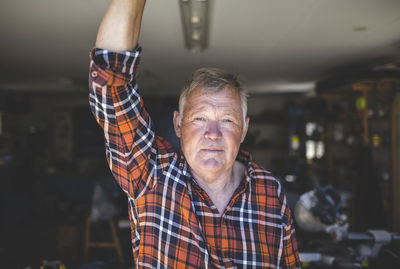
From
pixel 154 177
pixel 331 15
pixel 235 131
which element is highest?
pixel 331 15

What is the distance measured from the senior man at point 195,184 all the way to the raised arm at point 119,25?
0.01 m

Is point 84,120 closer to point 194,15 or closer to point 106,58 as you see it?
point 194,15

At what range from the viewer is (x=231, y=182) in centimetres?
134

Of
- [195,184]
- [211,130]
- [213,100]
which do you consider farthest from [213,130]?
[195,184]

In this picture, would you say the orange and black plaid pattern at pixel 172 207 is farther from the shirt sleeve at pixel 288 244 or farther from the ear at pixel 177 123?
the ear at pixel 177 123

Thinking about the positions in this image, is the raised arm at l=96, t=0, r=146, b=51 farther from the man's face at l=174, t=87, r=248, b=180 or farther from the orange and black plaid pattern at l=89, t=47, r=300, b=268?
the man's face at l=174, t=87, r=248, b=180

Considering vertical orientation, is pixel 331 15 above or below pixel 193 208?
above

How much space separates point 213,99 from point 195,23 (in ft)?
6.01

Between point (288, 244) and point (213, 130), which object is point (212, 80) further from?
point (288, 244)

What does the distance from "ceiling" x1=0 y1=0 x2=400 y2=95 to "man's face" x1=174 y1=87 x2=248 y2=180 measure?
60.2 inches

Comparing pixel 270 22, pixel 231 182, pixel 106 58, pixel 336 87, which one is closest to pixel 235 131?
pixel 231 182

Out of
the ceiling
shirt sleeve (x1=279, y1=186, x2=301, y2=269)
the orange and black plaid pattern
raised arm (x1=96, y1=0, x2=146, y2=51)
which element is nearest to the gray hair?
the orange and black plaid pattern

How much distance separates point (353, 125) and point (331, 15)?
233 centimetres

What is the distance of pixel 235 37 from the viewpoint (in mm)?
3367
